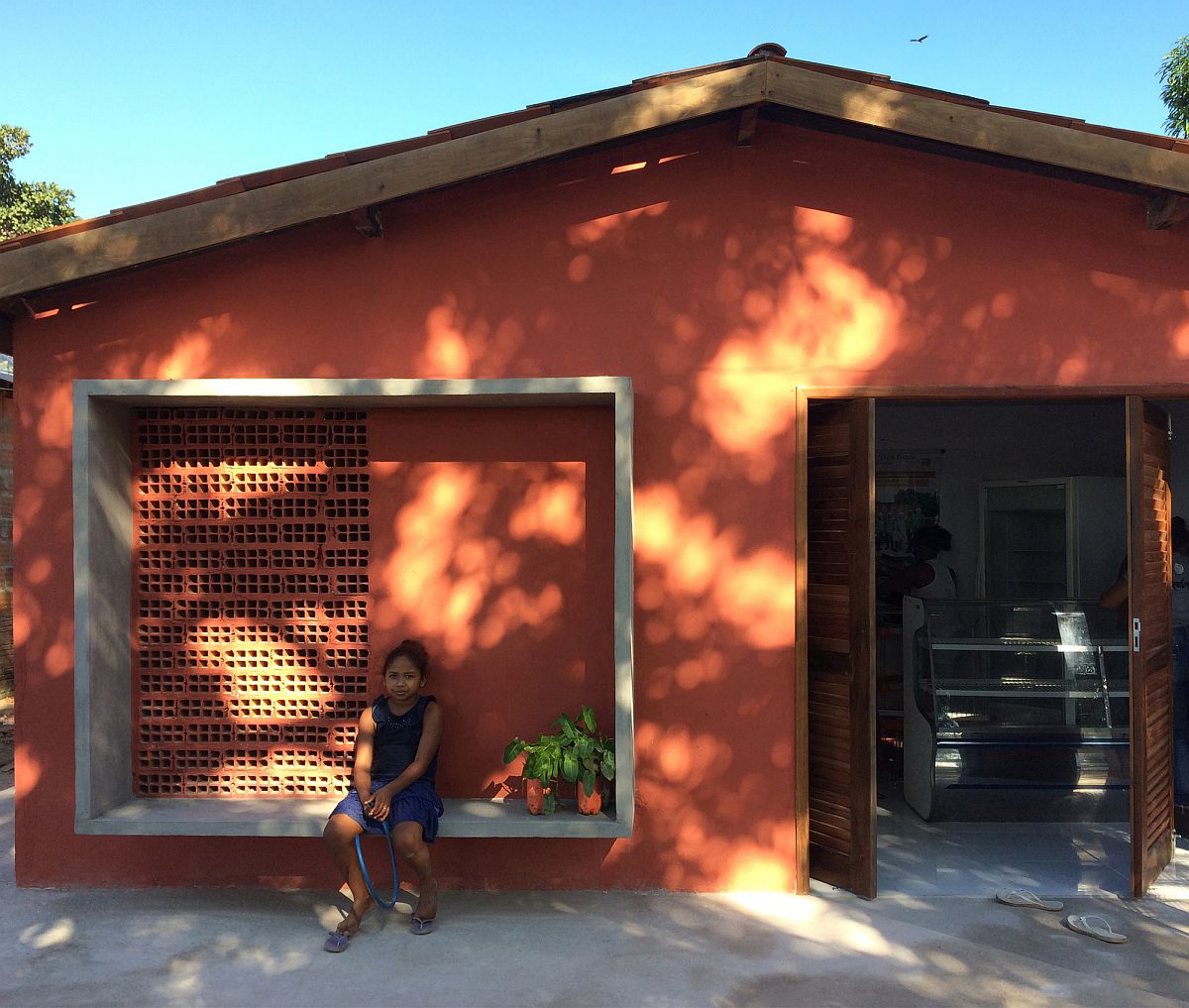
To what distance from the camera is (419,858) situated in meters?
4.21

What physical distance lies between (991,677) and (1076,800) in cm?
97

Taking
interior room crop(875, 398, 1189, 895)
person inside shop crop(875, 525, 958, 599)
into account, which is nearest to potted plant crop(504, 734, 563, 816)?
interior room crop(875, 398, 1189, 895)

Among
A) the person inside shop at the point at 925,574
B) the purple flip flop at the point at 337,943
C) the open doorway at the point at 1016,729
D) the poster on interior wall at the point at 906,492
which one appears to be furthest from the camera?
the poster on interior wall at the point at 906,492

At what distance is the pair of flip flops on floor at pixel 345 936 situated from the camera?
4012 mm

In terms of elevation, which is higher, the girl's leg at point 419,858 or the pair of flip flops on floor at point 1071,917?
the girl's leg at point 419,858

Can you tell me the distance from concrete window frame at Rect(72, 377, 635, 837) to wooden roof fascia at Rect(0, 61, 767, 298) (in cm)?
66

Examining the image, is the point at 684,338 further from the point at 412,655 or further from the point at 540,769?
the point at 540,769

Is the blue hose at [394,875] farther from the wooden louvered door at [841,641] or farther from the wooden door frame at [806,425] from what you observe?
the wooden louvered door at [841,641]

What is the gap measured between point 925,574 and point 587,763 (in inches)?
168

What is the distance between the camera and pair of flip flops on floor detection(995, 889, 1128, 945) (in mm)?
4113

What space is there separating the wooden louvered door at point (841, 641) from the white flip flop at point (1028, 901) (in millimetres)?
656

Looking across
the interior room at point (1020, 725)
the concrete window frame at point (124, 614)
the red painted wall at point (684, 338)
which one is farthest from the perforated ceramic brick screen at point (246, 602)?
the interior room at point (1020, 725)

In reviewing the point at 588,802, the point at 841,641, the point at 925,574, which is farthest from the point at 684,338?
the point at 925,574

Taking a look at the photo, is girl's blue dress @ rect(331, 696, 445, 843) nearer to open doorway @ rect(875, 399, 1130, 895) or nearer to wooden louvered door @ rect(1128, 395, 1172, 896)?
open doorway @ rect(875, 399, 1130, 895)
